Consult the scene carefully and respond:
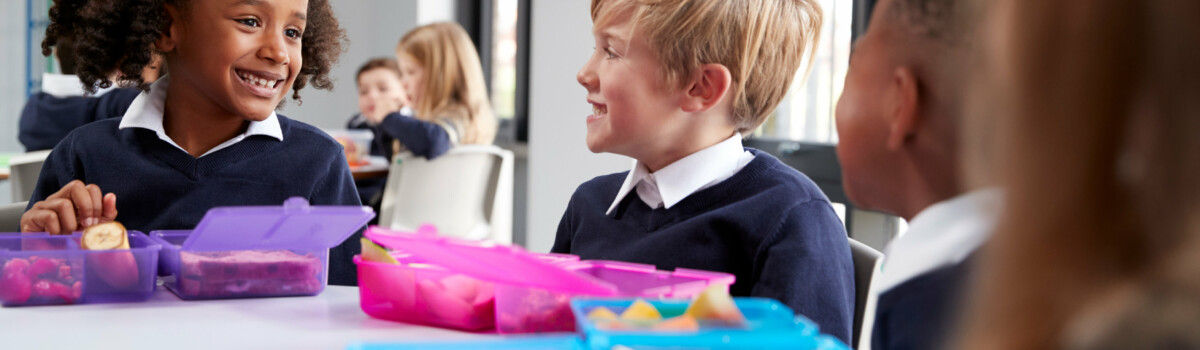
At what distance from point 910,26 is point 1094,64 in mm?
358

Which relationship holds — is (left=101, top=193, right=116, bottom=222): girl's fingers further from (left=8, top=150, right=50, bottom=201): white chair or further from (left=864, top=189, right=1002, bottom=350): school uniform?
(left=8, top=150, right=50, bottom=201): white chair

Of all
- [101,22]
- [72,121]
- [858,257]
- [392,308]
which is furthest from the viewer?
[72,121]

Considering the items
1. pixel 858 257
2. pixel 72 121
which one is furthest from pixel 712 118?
pixel 72 121

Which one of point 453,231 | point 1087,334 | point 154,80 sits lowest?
point 453,231

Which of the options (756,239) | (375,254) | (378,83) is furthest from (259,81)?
(378,83)

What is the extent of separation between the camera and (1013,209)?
36 cm

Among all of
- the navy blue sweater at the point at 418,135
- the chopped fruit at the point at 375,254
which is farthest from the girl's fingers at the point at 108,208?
the navy blue sweater at the point at 418,135

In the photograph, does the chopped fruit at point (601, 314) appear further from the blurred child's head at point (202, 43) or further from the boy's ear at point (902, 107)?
the blurred child's head at point (202, 43)

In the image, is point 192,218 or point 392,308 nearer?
point 392,308

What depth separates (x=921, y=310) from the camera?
655mm

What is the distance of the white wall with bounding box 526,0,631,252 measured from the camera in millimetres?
3100

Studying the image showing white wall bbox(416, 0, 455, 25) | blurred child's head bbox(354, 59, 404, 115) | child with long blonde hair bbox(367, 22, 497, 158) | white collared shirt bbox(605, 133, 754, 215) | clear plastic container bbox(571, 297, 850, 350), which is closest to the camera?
clear plastic container bbox(571, 297, 850, 350)

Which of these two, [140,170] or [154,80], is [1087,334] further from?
[154,80]

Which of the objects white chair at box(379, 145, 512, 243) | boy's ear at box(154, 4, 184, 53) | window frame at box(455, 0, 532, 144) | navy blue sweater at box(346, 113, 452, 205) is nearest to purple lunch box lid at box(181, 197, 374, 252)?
boy's ear at box(154, 4, 184, 53)
